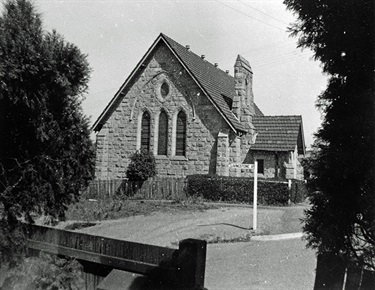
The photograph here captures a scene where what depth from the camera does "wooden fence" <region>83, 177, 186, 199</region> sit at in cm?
2459

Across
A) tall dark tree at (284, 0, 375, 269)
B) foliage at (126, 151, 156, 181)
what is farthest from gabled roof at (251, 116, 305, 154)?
tall dark tree at (284, 0, 375, 269)

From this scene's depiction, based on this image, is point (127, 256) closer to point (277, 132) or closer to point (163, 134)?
point (163, 134)

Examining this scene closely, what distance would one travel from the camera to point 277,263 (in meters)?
9.48

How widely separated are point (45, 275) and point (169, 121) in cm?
2308

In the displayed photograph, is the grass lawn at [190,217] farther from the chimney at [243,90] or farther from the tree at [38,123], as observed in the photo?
the tree at [38,123]

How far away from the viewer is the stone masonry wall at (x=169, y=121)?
2609 centimetres

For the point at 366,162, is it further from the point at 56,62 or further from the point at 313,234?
the point at 56,62

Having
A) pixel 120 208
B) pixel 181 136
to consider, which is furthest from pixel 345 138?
pixel 181 136

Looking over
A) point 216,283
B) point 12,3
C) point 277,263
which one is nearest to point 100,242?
point 12,3

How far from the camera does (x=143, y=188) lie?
2531cm

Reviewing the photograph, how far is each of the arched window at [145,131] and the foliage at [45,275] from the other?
2334 cm

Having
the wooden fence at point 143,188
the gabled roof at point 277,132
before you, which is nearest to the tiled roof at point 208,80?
the gabled roof at point 277,132

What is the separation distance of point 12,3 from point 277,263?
7545mm

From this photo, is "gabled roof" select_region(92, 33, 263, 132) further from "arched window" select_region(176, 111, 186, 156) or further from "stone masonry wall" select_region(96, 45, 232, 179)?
"arched window" select_region(176, 111, 186, 156)
